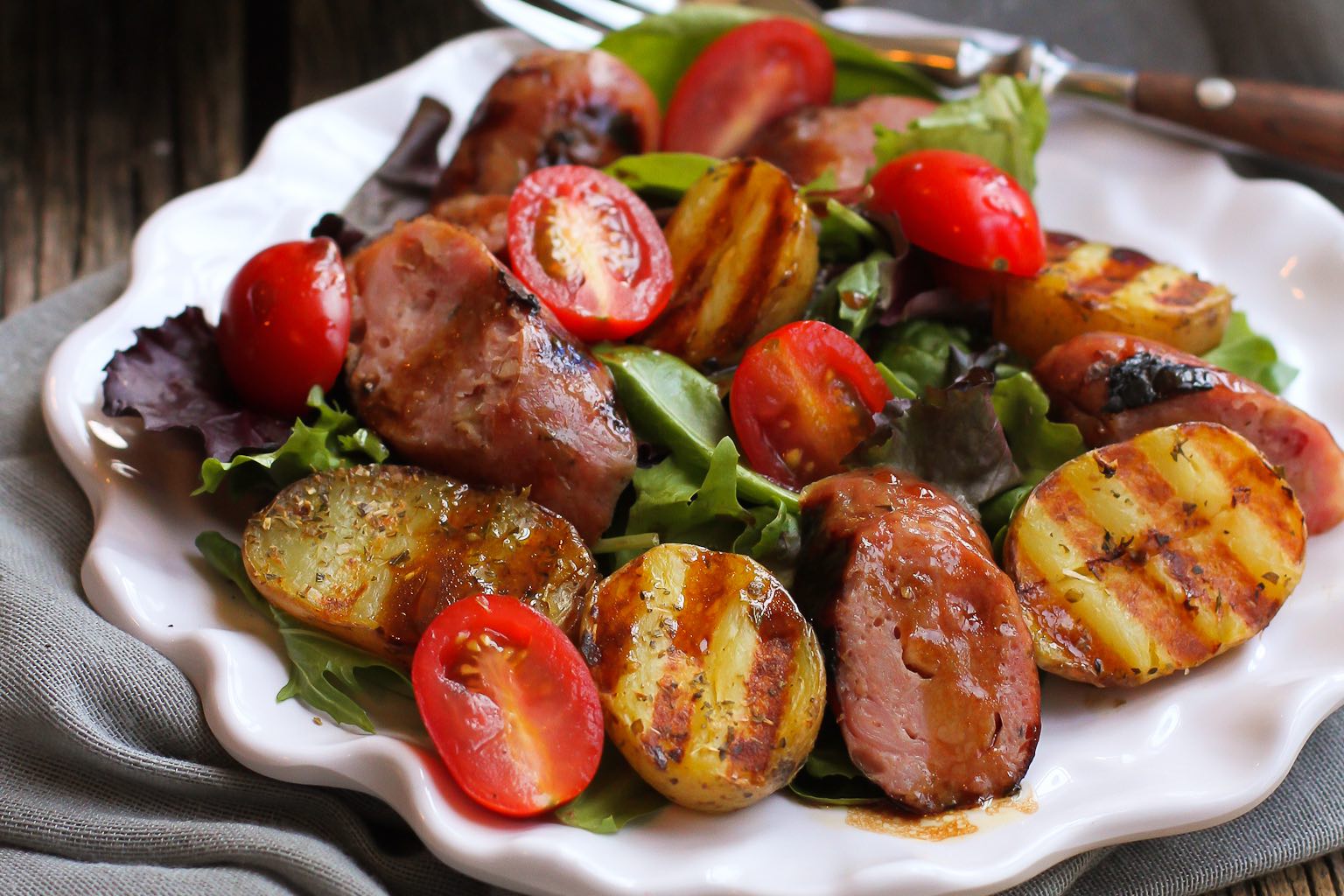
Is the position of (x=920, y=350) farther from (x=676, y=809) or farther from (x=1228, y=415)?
(x=676, y=809)

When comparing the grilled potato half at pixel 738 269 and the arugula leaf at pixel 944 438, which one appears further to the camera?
the grilled potato half at pixel 738 269

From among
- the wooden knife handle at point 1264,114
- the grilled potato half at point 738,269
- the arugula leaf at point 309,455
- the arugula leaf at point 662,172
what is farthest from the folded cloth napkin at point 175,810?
the wooden knife handle at point 1264,114

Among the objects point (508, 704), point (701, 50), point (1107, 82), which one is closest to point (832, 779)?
point (508, 704)

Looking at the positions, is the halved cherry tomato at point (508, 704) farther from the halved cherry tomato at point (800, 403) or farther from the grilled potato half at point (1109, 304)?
the grilled potato half at point (1109, 304)

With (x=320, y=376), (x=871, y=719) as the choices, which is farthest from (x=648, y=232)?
(x=871, y=719)

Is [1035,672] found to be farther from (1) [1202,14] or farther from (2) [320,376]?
(1) [1202,14]

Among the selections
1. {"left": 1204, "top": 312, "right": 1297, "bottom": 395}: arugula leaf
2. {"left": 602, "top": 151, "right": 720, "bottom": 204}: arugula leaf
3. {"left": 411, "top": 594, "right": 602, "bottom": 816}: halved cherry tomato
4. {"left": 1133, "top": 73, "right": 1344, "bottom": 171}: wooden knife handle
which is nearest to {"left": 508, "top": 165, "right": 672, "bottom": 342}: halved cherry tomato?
{"left": 602, "top": 151, "right": 720, "bottom": 204}: arugula leaf
